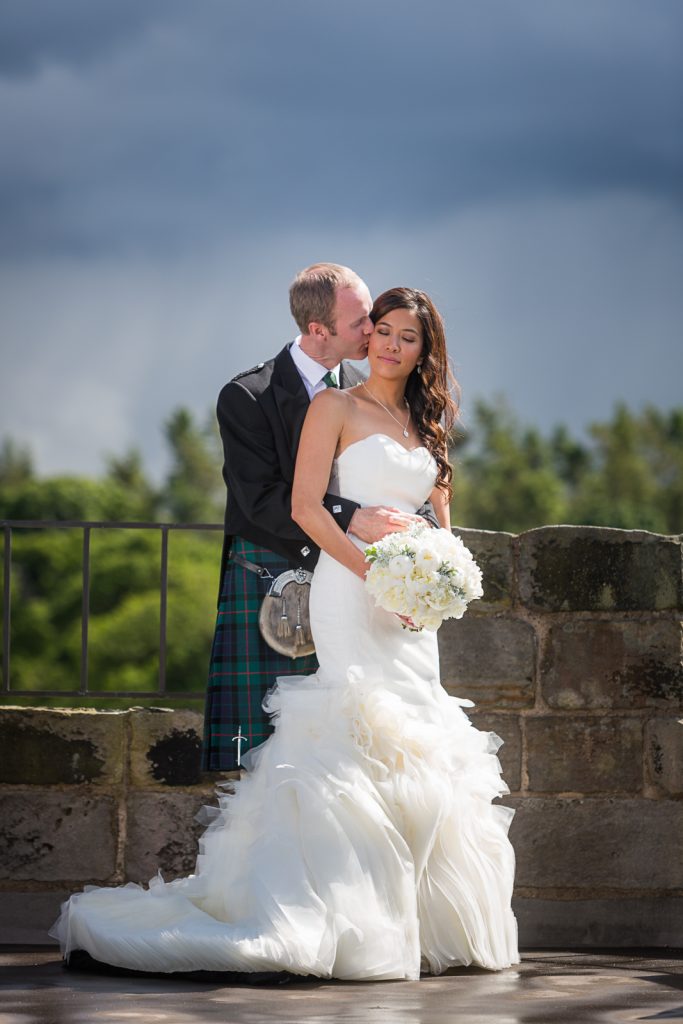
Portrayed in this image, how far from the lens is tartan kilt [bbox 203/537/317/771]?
4227 millimetres

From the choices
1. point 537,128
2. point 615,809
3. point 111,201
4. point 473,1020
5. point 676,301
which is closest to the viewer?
point 473,1020

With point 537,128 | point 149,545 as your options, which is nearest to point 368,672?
point 149,545

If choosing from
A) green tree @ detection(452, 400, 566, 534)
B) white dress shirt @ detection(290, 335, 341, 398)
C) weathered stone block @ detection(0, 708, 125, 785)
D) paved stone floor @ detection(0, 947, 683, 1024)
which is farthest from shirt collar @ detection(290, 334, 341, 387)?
green tree @ detection(452, 400, 566, 534)

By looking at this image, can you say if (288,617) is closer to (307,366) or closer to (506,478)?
(307,366)

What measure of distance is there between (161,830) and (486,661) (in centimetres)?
117

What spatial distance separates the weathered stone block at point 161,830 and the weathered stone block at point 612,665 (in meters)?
1.18

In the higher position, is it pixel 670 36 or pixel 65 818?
pixel 670 36

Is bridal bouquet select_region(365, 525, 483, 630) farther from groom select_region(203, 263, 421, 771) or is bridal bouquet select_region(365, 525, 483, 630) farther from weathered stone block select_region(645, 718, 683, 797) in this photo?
weathered stone block select_region(645, 718, 683, 797)

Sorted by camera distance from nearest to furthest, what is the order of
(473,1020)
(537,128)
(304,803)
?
(473,1020) → (304,803) → (537,128)

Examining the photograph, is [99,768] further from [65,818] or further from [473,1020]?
[473,1020]

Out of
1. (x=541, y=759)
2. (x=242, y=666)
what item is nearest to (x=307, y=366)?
(x=242, y=666)

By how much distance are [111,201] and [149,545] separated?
50.9m

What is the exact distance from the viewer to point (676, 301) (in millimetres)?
94438

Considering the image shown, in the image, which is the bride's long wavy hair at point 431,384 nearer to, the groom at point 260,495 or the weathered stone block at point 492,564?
the groom at point 260,495
